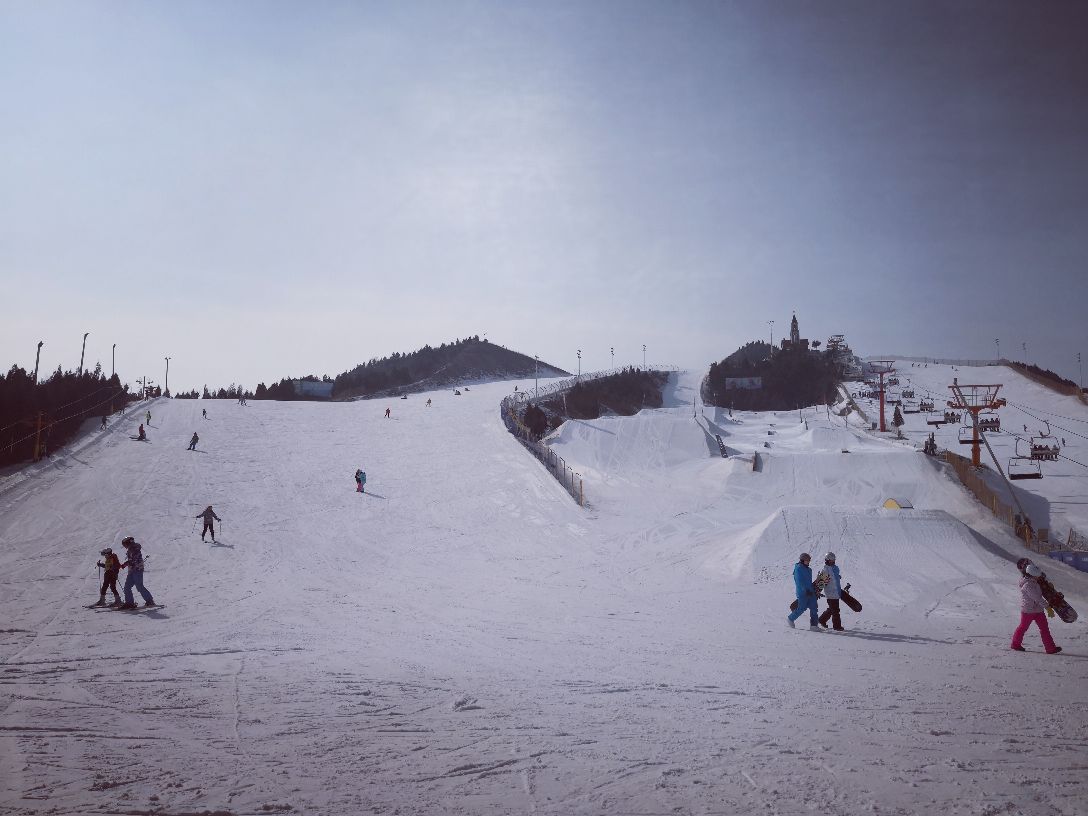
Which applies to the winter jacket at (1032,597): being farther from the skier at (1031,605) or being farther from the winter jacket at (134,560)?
the winter jacket at (134,560)

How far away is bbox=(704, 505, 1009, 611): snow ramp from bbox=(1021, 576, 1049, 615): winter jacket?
4.82 meters

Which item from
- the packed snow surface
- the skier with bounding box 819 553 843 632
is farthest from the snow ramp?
the skier with bounding box 819 553 843 632

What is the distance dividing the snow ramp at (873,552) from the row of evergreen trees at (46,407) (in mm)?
31183

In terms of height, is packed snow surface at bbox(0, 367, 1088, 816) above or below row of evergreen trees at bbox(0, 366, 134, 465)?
below

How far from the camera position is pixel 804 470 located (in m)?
33.0

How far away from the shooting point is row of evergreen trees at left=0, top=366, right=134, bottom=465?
29.5 meters

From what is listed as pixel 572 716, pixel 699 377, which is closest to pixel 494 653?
pixel 572 716

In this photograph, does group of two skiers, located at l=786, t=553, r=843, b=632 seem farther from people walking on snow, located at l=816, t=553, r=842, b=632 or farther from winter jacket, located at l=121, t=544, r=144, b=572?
winter jacket, located at l=121, t=544, r=144, b=572

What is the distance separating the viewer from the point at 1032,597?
8.99 meters

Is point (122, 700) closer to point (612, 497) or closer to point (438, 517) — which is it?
point (438, 517)

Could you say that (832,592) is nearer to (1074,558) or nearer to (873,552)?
(873,552)

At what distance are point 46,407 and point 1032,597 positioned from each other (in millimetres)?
43161

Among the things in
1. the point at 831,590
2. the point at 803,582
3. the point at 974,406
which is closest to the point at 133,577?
the point at 803,582

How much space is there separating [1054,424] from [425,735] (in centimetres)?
5571
